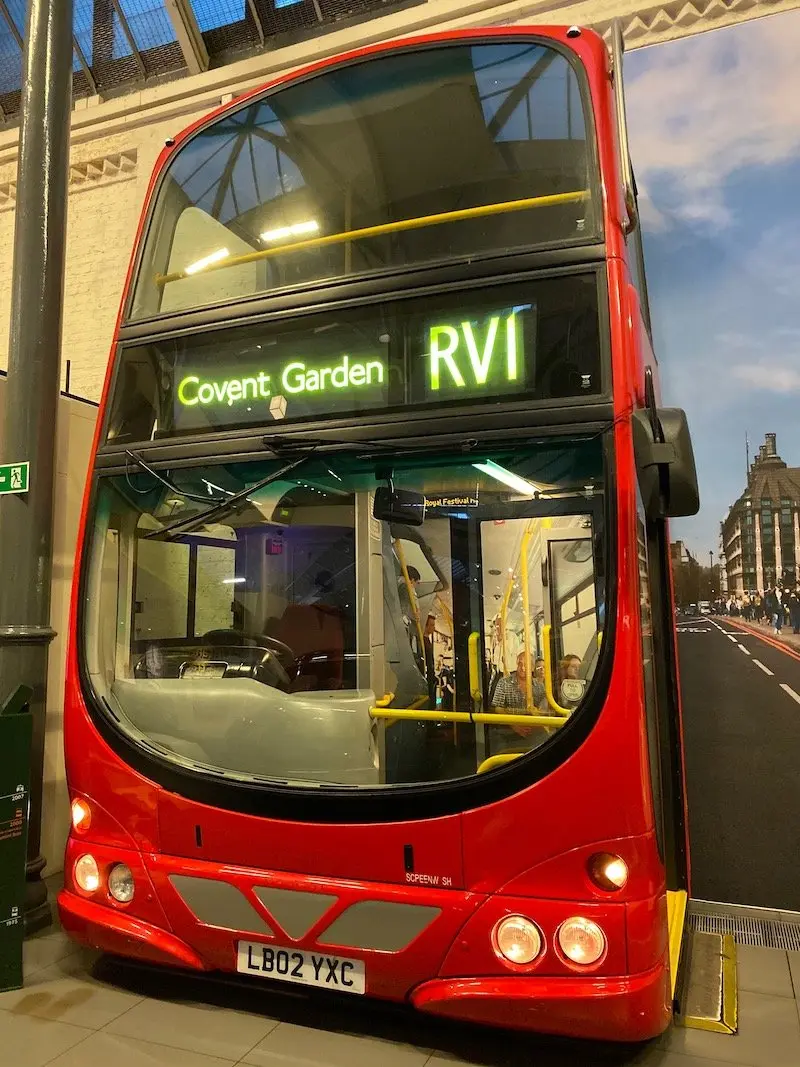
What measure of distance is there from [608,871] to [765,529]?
243 centimetres

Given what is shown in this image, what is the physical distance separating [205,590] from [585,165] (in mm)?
2001

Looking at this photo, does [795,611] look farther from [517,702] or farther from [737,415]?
[517,702]

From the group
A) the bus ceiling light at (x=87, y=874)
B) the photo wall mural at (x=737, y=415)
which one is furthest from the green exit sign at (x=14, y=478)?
the photo wall mural at (x=737, y=415)

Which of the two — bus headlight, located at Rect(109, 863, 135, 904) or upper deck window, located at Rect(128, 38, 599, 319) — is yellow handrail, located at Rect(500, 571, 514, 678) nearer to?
upper deck window, located at Rect(128, 38, 599, 319)

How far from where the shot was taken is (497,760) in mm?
2225

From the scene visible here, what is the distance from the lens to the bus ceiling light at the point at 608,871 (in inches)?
78.5

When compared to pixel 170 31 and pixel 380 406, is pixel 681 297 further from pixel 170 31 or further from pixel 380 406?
pixel 170 31

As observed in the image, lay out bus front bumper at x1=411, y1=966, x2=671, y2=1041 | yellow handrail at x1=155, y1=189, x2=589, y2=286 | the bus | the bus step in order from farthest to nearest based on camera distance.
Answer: the bus step
yellow handrail at x1=155, y1=189, x2=589, y2=286
the bus
bus front bumper at x1=411, y1=966, x2=671, y2=1041

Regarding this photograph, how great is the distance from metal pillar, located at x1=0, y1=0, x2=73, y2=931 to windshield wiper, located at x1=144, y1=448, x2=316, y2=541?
42.0 inches

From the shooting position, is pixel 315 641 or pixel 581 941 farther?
pixel 315 641

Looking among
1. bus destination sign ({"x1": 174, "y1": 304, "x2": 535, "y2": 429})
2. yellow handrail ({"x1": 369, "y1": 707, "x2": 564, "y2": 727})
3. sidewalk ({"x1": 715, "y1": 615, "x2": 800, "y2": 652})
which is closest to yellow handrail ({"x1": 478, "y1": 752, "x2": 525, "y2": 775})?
yellow handrail ({"x1": 369, "y1": 707, "x2": 564, "y2": 727})

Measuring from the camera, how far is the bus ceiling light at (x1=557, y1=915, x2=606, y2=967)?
1.98 metres

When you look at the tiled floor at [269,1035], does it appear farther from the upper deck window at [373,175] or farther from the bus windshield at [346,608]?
the upper deck window at [373,175]

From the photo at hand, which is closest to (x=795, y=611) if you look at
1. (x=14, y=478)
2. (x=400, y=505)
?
(x=400, y=505)
